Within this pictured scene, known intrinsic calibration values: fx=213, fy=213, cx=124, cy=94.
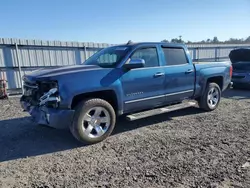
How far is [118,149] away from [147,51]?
2364mm

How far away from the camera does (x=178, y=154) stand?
3.64 m

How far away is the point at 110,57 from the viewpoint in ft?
16.5

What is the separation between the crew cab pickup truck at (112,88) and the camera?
379 cm

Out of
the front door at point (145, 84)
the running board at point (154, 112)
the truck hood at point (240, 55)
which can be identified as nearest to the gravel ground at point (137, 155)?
the running board at point (154, 112)

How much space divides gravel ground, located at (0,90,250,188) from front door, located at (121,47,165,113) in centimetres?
63

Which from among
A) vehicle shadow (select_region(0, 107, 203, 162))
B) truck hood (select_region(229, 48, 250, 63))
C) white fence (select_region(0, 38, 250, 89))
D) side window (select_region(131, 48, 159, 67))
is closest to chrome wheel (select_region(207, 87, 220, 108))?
vehicle shadow (select_region(0, 107, 203, 162))

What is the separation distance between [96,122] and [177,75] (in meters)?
2.38

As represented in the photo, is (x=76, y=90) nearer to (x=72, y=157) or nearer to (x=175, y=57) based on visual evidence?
(x=72, y=157)

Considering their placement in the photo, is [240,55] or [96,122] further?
[240,55]

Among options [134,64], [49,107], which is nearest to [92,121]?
[49,107]

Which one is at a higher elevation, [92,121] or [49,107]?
[49,107]

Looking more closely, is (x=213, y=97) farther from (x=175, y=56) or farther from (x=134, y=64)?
(x=134, y=64)

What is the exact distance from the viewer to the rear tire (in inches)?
243

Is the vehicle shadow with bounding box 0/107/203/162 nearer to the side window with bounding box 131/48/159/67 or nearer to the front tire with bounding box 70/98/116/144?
the front tire with bounding box 70/98/116/144
